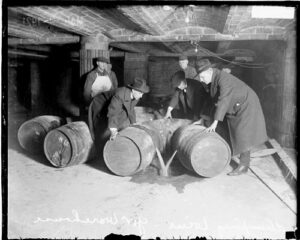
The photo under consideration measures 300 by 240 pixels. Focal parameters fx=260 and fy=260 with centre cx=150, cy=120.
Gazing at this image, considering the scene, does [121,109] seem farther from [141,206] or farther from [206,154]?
[141,206]

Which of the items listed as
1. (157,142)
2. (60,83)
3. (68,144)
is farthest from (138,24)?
(60,83)

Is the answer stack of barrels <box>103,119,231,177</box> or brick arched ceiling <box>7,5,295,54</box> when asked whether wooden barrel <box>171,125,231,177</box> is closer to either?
stack of barrels <box>103,119,231,177</box>

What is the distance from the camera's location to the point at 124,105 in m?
4.44

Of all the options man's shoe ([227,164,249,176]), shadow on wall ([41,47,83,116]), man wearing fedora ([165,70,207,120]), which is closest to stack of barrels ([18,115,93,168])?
man wearing fedora ([165,70,207,120])

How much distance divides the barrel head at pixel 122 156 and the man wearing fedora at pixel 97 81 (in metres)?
1.62

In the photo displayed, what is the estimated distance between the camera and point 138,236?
110 inches

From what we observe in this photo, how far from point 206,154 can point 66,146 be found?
7.55 feet

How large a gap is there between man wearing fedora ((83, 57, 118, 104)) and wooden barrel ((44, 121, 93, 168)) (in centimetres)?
103

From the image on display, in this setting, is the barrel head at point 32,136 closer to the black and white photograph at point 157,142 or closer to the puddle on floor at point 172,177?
the black and white photograph at point 157,142

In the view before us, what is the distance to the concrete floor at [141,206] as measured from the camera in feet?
9.44

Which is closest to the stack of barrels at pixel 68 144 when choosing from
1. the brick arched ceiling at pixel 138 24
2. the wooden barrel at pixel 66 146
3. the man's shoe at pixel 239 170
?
the wooden barrel at pixel 66 146

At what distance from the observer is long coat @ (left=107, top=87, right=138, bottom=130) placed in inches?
168

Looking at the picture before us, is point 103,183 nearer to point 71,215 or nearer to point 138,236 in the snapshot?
point 71,215

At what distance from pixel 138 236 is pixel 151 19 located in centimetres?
307
